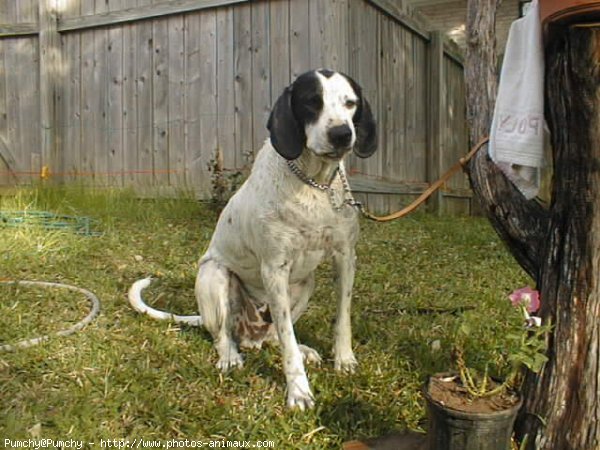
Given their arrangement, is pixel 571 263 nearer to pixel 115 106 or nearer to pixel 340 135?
pixel 340 135

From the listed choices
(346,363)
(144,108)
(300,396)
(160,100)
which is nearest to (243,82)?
(160,100)

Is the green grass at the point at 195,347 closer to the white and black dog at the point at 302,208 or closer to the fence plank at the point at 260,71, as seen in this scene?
the white and black dog at the point at 302,208

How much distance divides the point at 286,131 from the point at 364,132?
39cm

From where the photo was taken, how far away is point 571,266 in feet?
5.46

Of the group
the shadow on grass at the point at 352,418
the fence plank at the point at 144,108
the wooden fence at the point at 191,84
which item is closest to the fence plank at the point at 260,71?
the wooden fence at the point at 191,84

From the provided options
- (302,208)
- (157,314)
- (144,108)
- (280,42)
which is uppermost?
(280,42)

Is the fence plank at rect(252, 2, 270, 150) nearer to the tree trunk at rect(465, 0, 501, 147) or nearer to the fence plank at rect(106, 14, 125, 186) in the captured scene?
the fence plank at rect(106, 14, 125, 186)

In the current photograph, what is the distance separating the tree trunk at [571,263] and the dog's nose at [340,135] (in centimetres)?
85

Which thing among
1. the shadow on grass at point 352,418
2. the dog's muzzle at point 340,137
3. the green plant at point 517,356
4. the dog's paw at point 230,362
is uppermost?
the dog's muzzle at point 340,137

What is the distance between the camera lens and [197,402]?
2.31 metres

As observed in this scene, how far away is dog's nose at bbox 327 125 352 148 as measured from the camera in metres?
2.35

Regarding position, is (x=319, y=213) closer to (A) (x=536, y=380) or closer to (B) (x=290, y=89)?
(B) (x=290, y=89)

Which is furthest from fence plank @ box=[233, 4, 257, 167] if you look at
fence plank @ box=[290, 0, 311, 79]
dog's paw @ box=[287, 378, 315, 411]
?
dog's paw @ box=[287, 378, 315, 411]

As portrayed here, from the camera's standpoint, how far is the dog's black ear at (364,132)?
262cm
